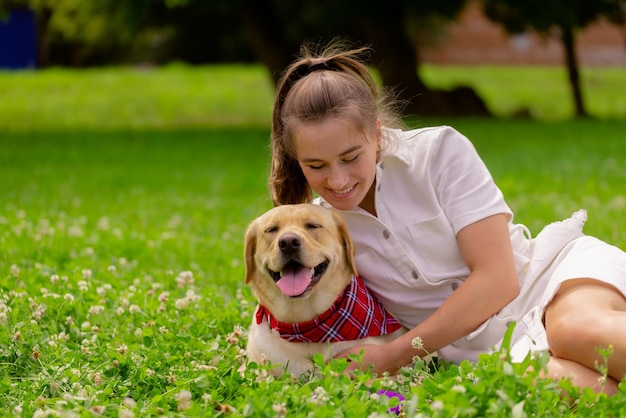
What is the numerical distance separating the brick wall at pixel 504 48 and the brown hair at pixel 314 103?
3789cm

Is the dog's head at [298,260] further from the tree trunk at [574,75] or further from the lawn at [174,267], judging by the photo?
the tree trunk at [574,75]

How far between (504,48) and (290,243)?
1633 inches

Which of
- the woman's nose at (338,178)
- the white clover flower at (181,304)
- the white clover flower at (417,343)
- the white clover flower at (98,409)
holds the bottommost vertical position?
the white clover flower at (181,304)

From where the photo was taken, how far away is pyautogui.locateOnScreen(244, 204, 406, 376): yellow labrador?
14.6 ft

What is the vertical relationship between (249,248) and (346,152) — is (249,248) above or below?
below

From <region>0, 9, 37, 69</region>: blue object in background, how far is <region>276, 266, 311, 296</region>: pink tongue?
140 ft

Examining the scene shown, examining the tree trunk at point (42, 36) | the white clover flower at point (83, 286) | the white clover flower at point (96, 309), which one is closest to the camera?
the white clover flower at point (96, 309)

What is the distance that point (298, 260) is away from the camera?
171 inches

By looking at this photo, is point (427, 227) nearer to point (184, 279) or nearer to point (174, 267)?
point (184, 279)

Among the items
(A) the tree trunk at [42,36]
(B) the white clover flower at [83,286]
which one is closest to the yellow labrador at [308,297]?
(B) the white clover flower at [83,286]

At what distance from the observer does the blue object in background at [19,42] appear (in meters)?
44.2

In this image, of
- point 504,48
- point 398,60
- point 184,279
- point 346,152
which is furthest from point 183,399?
point 504,48

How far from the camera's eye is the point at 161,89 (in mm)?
29578

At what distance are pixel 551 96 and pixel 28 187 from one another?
19.3 metres
